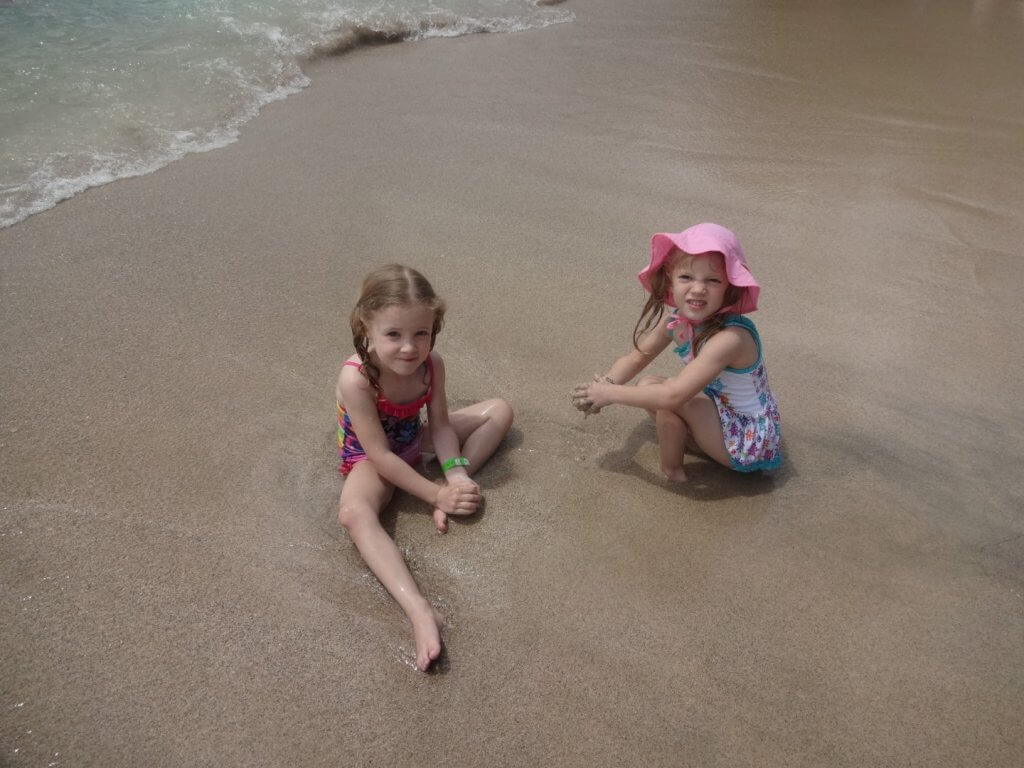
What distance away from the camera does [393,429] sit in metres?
2.91

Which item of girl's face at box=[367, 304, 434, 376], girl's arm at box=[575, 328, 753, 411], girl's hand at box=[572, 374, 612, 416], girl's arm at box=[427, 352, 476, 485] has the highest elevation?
girl's face at box=[367, 304, 434, 376]

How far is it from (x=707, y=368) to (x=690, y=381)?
0.22 ft

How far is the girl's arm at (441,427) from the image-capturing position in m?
2.88

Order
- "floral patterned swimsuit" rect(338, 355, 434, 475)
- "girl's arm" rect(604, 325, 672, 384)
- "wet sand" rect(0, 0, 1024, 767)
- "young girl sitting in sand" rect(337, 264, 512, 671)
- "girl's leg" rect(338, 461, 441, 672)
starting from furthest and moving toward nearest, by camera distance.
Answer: "girl's arm" rect(604, 325, 672, 384) → "floral patterned swimsuit" rect(338, 355, 434, 475) → "young girl sitting in sand" rect(337, 264, 512, 671) → "girl's leg" rect(338, 461, 441, 672) → "wet sand" rect(0, 0, 1024, 767)

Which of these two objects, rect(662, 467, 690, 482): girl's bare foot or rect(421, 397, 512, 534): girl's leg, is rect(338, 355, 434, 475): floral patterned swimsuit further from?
rect(662, 467, 690, 482): girl's bare foot

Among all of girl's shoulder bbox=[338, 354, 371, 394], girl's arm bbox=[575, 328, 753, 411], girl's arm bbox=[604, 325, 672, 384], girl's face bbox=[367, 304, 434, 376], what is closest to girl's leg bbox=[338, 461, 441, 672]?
girl's shoulder bbox=[338, 354, 371, 394]

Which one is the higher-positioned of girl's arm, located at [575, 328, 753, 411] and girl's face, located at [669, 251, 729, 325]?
girl's face, located at [669, 251, 729, 325]

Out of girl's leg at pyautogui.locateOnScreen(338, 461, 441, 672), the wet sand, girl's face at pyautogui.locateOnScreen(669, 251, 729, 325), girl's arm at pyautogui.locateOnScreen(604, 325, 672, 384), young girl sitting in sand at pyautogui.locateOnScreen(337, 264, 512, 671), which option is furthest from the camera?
girl's arm at pyautogui.locateOnScreen(604, 325, 672, 384)

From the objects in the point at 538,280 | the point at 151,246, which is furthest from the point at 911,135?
the point at 151,246

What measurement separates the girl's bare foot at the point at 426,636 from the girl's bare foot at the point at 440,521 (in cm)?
36

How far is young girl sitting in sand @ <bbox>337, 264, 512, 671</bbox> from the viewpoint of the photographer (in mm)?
2527

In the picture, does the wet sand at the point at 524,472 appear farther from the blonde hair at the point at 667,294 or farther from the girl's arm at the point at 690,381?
the blonde hair at the point at 667,294

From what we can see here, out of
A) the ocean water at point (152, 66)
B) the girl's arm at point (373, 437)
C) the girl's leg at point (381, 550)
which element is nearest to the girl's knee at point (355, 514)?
the girl's leg at point (381, 550)

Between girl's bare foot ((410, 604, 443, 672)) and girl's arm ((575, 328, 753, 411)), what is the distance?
0.95m
